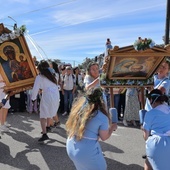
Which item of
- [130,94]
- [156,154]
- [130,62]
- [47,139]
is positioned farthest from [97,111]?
[130,94]

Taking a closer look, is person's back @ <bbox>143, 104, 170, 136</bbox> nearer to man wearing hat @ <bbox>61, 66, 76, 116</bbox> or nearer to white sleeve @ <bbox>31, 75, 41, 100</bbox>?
white sleeve @ <bbox>31, 75, 41, 100</bbox>

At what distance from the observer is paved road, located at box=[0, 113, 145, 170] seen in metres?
4.48

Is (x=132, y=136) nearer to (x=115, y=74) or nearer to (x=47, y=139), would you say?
(x=47, y=139)

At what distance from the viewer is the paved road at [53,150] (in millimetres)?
4480

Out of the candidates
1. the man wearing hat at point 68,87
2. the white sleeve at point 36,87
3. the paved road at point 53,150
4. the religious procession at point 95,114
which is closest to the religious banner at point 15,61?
the religious procession at point 95,114

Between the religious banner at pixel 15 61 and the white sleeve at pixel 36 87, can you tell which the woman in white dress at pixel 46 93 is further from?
the religious banner at pixel 15 61

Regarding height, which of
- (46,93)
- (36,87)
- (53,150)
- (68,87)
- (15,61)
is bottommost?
(53,150)

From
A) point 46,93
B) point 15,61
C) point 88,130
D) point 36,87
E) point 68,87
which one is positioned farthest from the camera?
point 68,87

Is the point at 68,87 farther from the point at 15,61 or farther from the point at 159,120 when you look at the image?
the point at 159,120

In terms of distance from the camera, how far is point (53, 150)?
17.1ft

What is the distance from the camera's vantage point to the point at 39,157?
15.8 feet

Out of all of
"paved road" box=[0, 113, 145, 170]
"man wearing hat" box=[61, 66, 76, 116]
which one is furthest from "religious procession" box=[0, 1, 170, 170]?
"man wearing hat" box=[61, 66, 76, 116]

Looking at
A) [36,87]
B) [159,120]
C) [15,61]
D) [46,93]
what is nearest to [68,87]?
[46,93]

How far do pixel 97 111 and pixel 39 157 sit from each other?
226 centimetres
